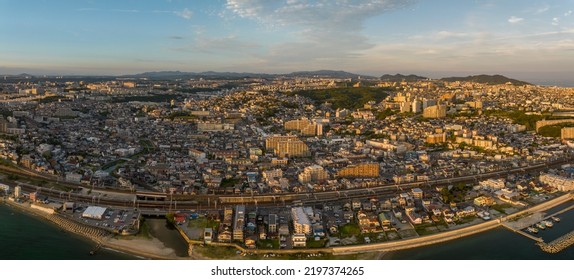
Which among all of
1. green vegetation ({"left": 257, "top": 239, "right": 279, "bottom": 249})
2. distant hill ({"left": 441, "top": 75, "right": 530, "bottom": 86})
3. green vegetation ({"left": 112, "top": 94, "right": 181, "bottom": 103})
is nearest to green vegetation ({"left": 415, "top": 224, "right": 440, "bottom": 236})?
green vegetation ({"left": 257, "top": 239, "right": 279, "bottom": 249})

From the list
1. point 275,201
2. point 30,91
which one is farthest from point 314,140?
point 30,91

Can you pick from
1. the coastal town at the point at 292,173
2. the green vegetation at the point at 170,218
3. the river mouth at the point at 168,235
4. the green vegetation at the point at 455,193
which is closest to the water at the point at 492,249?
the coastal town at the point at 292,173

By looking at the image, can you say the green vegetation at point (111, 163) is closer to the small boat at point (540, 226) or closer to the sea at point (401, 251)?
the sea at point (401, 251)

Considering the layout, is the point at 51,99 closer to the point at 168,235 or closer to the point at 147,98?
the point at 147,98

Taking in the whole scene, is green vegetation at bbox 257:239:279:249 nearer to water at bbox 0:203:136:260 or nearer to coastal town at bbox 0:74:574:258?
coastal town at bbox 0:74:574:258

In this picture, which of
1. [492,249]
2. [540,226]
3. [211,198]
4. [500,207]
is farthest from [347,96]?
[492,249]

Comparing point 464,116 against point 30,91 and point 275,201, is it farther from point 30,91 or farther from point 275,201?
point 30,91
